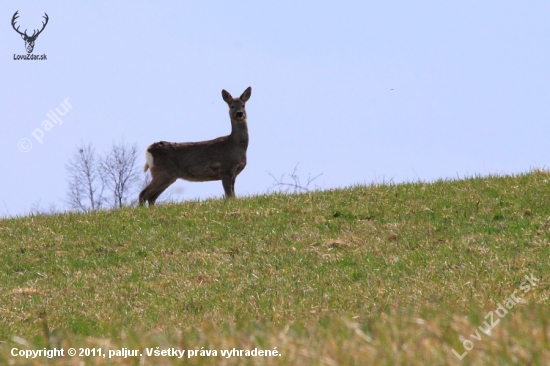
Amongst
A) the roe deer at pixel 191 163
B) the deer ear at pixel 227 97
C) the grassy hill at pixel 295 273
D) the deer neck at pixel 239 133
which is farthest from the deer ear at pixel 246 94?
the grassy hill at pixel 295 273

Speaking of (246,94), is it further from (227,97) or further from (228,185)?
(228,185)

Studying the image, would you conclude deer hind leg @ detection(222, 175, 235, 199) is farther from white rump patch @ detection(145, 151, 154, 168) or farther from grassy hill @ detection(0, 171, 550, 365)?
grassy hill @ detection(0, 171, 550, 365)

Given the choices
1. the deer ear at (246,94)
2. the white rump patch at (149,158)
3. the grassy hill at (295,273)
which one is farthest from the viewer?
the deer ear at (246,94)

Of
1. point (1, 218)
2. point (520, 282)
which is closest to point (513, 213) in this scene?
point (520, 282)

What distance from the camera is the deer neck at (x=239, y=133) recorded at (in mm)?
18531

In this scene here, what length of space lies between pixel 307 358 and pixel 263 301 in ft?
20.1

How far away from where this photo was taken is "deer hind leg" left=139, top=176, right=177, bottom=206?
59.0 feet

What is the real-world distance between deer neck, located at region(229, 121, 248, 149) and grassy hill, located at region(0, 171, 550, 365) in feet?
9.16

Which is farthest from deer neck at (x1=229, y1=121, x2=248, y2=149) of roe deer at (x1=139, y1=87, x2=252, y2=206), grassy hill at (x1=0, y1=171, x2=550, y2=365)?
grassy hill at (x1=0, y1=171, x2=550, y2=365)

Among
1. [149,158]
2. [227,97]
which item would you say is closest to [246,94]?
[227,97]

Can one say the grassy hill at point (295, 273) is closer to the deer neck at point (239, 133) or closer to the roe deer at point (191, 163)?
the roe deer at point (191, 163)

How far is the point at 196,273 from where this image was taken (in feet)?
37.6

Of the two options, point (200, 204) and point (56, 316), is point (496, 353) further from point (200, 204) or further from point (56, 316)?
point (200, 204)

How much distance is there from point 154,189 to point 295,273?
773 centimetres
